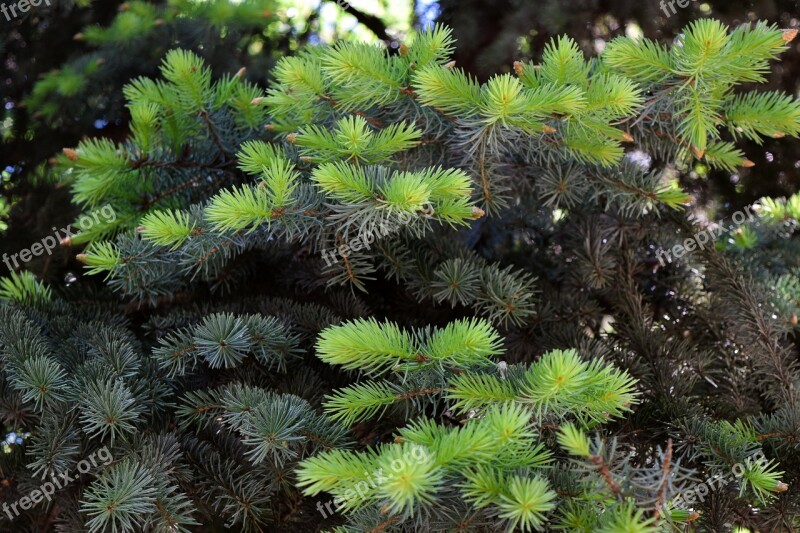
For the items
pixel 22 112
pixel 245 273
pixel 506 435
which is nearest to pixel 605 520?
pixel 506 435

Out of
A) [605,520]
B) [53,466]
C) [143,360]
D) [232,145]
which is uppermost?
[232,145]

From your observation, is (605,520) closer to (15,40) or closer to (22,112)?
(22,112)

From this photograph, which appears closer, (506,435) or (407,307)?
(506,435)

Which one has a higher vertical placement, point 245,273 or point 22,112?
point 22,112

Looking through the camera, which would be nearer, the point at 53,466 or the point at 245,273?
the point at 53,466

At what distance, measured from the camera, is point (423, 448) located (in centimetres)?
53

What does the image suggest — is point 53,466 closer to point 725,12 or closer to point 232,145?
point 232,145

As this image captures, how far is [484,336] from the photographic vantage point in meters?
0.62

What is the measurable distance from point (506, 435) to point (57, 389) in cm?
47

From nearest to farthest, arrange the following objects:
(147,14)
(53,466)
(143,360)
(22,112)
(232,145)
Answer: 1. (53,466)
2. (143,360)
3. (232,145)
4. (147,14)
5. (22,112)

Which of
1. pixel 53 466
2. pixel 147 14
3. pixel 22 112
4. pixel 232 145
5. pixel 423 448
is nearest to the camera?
pixel 423 448

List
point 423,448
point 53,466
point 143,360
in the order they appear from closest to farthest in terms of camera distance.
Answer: point 423,448 < point 53,466 < point 143,360

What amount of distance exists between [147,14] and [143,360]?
2.78 ft

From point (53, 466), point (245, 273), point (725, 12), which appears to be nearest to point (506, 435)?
point (53, 466)
